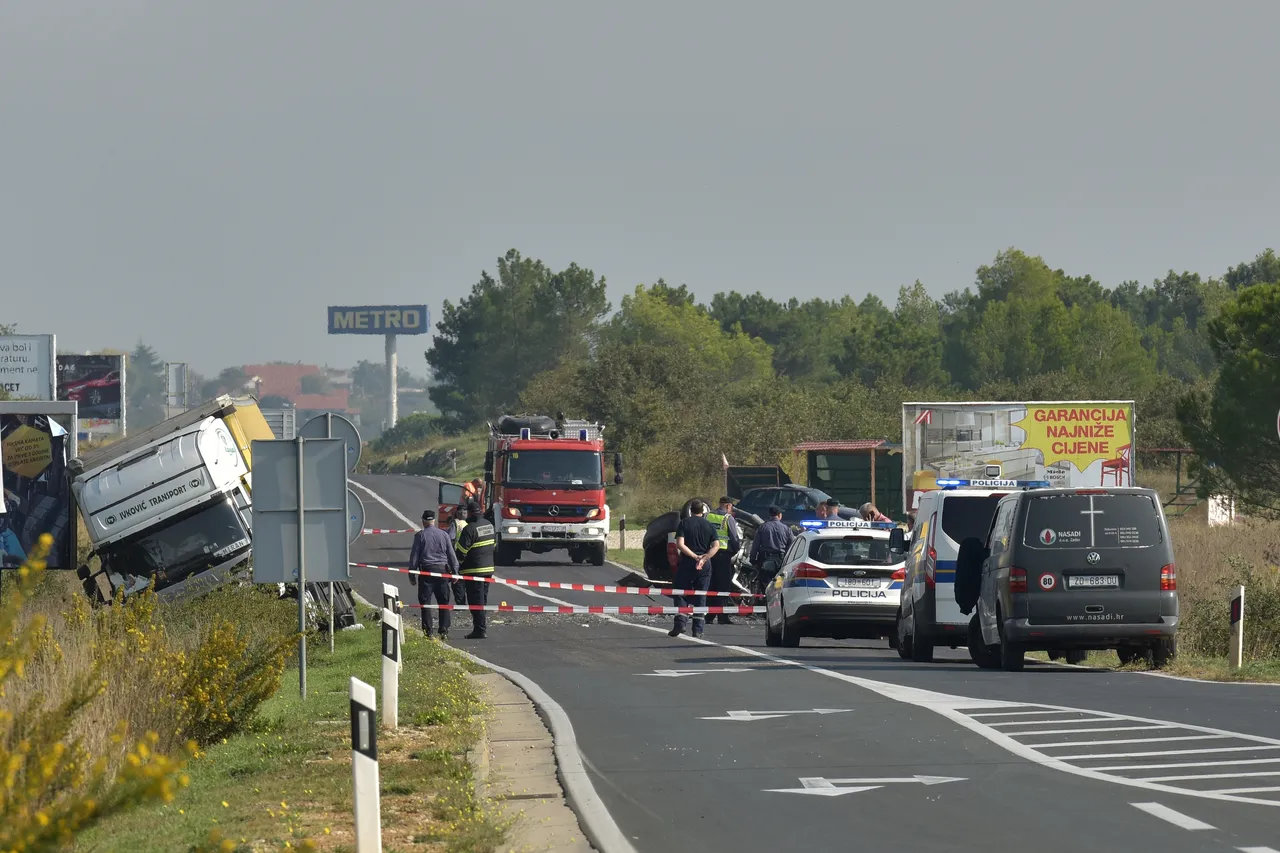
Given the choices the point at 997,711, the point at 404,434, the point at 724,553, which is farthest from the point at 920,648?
the point at 404,434

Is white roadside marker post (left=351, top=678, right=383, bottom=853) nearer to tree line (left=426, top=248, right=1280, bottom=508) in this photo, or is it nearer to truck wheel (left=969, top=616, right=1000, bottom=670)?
truck wheel (left=969, top=616, right=1000, bottom=670)

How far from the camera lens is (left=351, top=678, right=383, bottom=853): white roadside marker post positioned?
7312 mm

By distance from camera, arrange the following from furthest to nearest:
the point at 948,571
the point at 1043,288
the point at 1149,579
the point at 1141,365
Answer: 1. the point at 1043,288
2. the point at 1141,365
3. the point at 948,571
4. the point at 1149,579

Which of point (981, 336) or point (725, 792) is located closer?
point (725, 792)

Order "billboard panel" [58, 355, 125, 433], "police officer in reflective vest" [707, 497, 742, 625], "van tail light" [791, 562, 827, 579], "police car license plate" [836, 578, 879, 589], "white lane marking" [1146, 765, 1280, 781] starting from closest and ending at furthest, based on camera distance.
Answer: "white lane marking" [1146, 765, 1280, 781] → "van tail light" [791, 562, 827, 579] → "police car license plate" [836, 578, 879, 589] → "police officer in reflective vest" [707, 497, 742, 625] → "billboard panel" [58, 355, 125, 433]

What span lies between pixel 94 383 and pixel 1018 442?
292 feet

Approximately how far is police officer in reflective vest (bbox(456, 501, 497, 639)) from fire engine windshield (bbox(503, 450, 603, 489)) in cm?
1555

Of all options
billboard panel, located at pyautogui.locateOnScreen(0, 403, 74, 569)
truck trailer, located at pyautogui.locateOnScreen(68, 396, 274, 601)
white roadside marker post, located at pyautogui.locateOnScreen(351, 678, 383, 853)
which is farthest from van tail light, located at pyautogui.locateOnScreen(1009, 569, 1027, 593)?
billboard panel, located at pyautogui.locateOnScreen(0, 403, 74, 569)

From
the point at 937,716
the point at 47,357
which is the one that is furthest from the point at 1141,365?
the point at 937,716

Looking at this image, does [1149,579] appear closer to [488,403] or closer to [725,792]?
[725,792]

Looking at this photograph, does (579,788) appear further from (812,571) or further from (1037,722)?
(812,571)

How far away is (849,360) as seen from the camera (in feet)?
380

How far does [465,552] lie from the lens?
24266mm

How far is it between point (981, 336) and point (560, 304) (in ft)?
95.7
